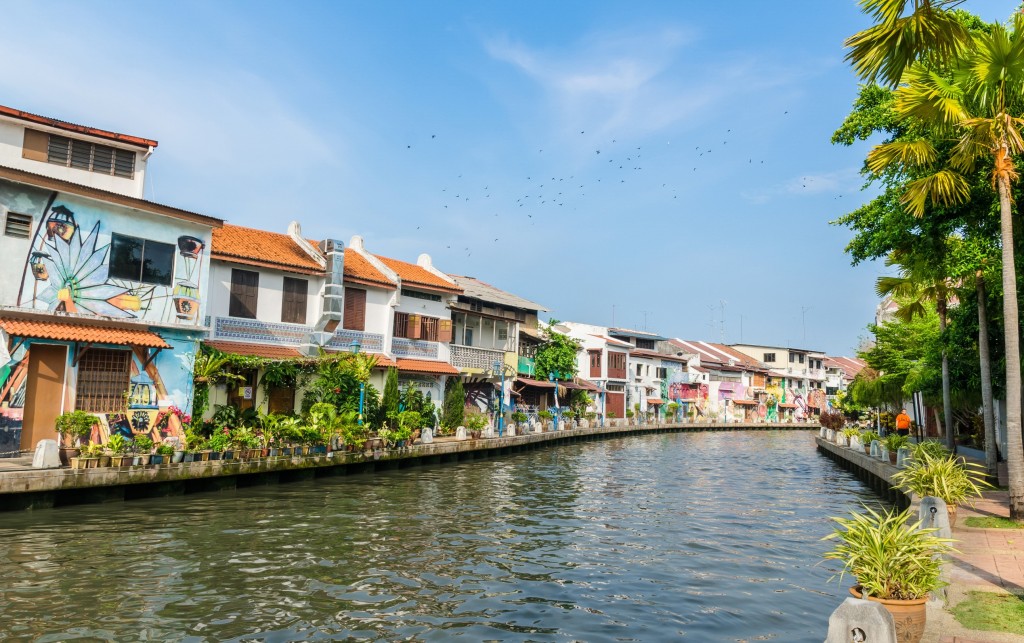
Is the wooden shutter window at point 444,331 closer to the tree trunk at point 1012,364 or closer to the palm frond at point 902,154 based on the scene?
the palm frond at point 902,154

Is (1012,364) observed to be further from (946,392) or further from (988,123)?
(946,392)

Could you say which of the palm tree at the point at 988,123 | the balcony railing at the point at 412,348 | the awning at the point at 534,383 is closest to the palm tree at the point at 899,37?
the palm tree at the point at 988,123

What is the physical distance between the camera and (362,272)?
102 feet

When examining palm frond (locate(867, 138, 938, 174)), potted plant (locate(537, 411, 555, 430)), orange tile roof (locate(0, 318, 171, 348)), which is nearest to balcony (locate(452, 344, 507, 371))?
potted plant (locate(537, 411, 555, 430))

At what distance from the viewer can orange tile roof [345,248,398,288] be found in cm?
3000

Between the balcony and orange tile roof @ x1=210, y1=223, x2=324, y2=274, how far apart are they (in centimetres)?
978

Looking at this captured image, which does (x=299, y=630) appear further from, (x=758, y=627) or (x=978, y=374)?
(x=978, y=374)

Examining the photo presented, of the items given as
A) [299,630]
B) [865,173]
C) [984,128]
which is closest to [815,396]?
[865,173]

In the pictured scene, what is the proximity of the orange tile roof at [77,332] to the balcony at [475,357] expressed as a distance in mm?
17648

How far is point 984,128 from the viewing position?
1198 cm

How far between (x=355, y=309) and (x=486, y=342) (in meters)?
11.3

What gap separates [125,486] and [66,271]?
6056 mm

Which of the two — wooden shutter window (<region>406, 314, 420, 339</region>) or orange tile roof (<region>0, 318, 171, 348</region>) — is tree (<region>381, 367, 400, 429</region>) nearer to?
wooden shutter window (<region>406, 314, 420, 339</region>)

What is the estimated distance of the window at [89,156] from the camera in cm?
2066
